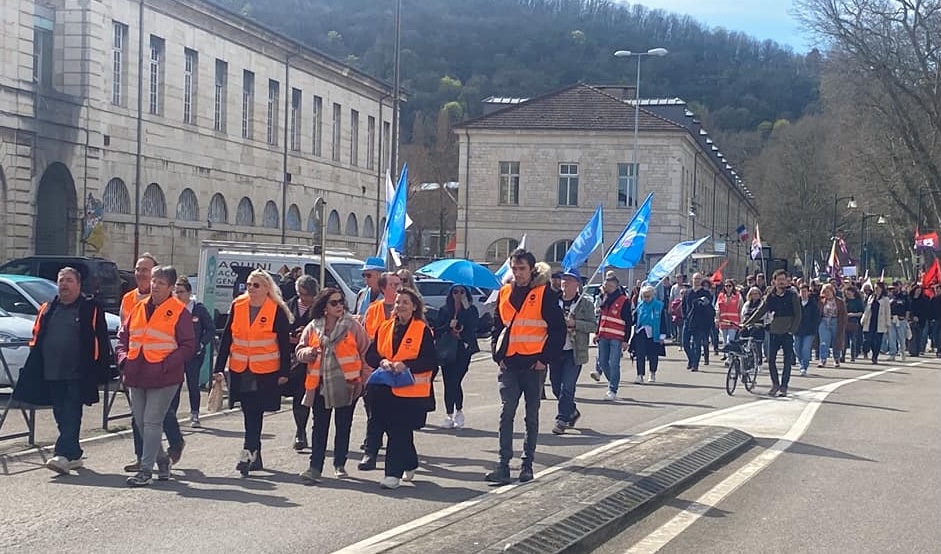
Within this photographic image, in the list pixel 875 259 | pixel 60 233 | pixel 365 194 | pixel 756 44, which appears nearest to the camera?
pixel 60 233

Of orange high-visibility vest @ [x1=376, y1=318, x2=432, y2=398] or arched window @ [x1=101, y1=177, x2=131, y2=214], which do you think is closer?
orange high-visibility vest @ [x1=376, y1=318, x2=432, y2=398]

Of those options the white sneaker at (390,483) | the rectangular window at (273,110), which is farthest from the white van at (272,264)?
the rectangular window at (273,110)

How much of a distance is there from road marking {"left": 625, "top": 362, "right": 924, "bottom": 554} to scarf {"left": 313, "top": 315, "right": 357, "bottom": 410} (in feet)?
9.57

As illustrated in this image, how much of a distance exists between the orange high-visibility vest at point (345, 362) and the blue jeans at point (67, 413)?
1970 mm

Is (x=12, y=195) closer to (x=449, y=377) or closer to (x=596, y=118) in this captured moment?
(x=449, y=377)

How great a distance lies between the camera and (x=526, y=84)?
126 m

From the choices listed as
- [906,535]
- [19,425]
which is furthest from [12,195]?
[906,535]

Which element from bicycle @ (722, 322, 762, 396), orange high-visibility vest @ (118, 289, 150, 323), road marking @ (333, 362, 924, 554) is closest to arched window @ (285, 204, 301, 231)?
bicycle @ (722, 322, 762, 396)

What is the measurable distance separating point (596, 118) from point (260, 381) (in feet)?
178

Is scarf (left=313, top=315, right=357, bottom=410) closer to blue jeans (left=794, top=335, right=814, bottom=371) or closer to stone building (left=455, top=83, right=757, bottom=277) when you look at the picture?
blue jeans (left=794, top=335, right=814, bottom=371)

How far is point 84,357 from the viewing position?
984 centimetres

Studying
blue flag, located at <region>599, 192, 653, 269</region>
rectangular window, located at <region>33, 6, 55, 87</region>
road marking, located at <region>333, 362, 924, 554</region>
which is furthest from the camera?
rectangular window, located at <region>33, 6, 55, 87</region>

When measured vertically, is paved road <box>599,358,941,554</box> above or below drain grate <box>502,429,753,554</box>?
below

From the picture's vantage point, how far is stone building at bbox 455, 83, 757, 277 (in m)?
62.2
